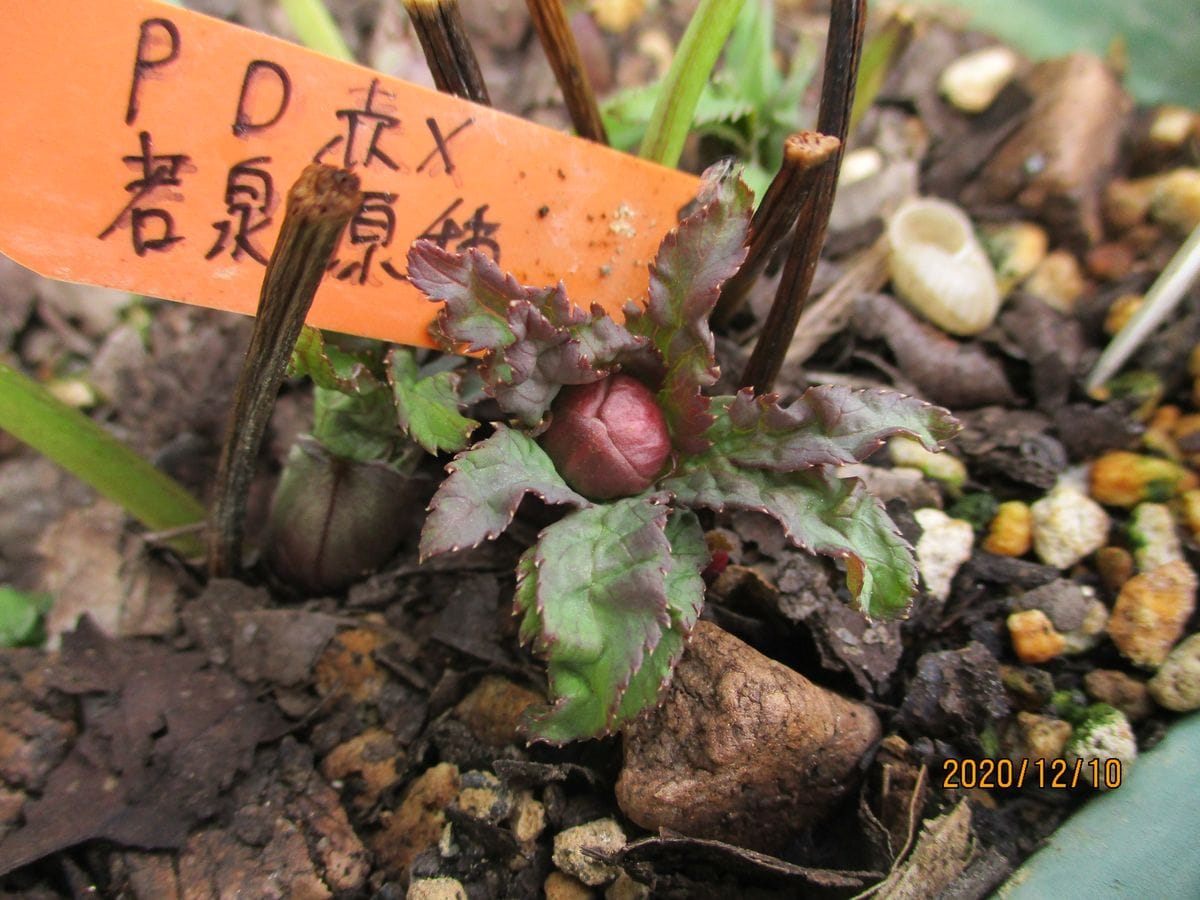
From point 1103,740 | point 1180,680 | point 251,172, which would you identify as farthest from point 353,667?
point 1180,680

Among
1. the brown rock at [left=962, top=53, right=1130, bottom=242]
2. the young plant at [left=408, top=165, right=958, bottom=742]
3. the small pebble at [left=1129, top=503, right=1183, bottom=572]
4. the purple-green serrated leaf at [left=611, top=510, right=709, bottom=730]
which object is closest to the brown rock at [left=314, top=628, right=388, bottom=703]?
the young plant at [left=408, top=165, right=958, bottom=742]

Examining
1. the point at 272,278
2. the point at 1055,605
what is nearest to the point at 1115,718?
the point at 1055,605

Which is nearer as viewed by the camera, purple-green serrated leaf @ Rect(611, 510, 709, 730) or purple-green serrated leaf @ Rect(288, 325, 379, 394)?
purple-green serrated leaf @ Rect(611, 510, 709, 730)

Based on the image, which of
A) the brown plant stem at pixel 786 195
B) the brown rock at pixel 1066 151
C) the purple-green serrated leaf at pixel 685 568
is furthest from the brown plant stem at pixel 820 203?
the brown rock at pixel 1066 151

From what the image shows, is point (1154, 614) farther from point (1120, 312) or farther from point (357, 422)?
point (357, 422)

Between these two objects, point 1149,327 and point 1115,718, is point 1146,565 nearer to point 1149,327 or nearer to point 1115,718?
point 1115,718

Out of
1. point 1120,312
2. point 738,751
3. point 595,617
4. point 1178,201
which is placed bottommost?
point 738,751

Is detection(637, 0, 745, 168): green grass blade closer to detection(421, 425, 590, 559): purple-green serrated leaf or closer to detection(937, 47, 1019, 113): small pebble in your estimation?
detection(421, 425, 590, 559): purple-green serrated leaf
